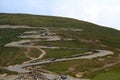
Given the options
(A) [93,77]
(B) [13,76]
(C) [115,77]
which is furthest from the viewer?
(B) [13,76]

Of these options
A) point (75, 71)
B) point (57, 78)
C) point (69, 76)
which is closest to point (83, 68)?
point (75, 71)

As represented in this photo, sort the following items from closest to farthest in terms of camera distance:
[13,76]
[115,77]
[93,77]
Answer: [115,77] < [93,77] < [13,76]

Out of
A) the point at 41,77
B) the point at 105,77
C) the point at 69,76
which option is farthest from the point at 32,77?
the point at 105,77

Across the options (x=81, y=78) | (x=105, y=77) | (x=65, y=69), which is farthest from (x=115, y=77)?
(x=65, y=69)

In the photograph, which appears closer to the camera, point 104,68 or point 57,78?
point 57,78

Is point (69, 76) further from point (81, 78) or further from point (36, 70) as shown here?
point (36, 70)

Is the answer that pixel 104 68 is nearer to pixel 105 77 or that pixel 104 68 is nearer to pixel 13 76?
pixel 105 77

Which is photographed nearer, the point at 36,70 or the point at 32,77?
the point at 32,77

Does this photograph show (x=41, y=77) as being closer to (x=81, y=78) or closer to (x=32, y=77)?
(x=32, y=77)
